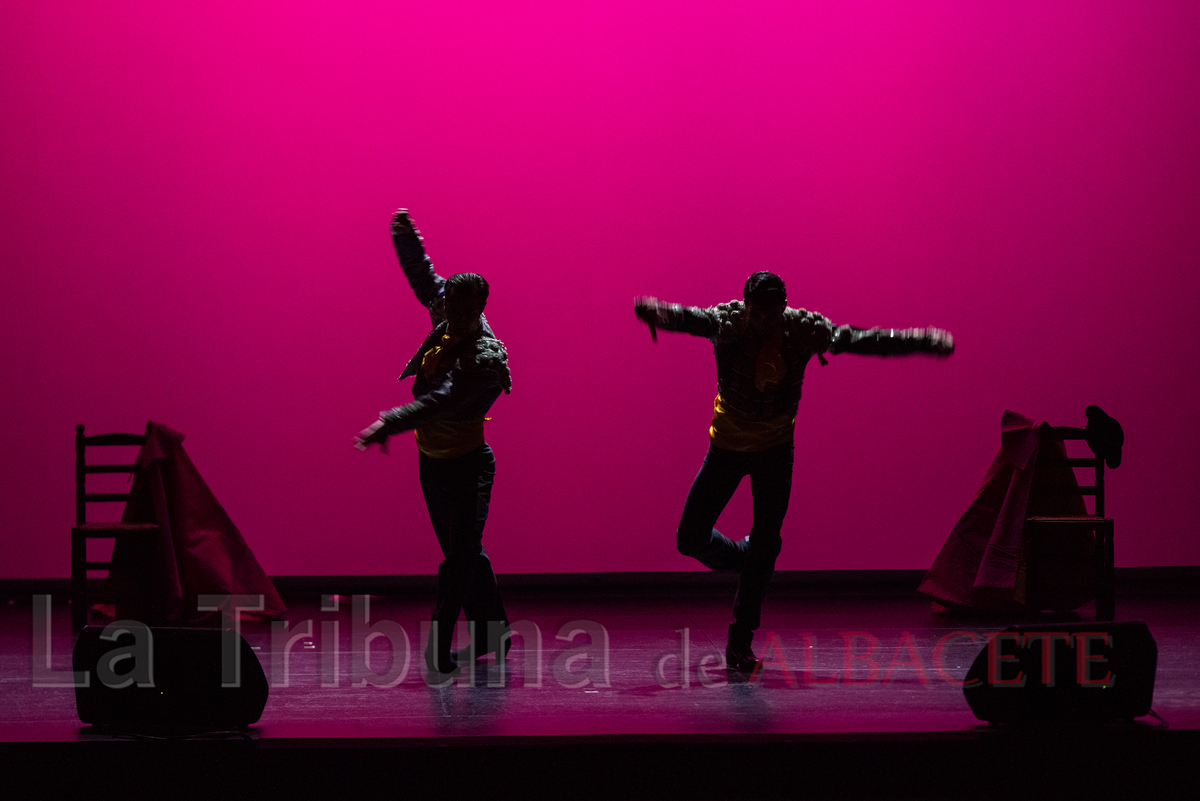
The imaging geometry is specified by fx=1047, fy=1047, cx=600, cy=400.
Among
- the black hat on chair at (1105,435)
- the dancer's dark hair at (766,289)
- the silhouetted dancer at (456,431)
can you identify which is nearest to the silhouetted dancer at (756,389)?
the dancer's dark hair at (766,289)

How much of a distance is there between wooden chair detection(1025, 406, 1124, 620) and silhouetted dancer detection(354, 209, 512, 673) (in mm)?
2085

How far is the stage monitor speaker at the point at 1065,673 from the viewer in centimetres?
245

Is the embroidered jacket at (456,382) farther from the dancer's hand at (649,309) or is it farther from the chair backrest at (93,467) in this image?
the chair backrest at (93,467)

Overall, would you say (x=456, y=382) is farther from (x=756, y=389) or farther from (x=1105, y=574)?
(x=1105, y=574)

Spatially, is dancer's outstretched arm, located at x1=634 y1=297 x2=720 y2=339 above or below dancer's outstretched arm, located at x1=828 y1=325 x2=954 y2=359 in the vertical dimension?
above

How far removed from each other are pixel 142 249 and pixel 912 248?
10.8 feet

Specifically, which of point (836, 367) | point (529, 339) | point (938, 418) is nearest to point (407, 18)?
point (529, 339)

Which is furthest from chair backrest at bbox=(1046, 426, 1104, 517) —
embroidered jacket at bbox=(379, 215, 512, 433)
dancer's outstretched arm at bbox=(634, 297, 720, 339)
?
embroidered jacket at bbox=(379, 215, 512, 433)

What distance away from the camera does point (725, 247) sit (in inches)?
176

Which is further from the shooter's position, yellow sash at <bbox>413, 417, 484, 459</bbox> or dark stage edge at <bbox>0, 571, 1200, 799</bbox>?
yellow sash at <bbox>413, 417, 484, 459</bbox>

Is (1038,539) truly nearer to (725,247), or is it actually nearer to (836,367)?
(836,367)

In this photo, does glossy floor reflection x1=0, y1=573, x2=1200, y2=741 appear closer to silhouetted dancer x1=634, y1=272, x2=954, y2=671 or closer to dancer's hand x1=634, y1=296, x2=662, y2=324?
silhouetted dancer x1=634, y1=272, x2=954, y2=671

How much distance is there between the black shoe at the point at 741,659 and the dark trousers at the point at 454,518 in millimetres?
822

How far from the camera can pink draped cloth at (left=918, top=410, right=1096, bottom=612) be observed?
12.9 feet
